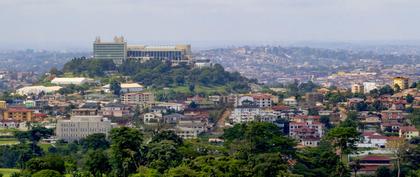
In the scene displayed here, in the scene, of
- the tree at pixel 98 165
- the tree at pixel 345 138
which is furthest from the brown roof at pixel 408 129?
the tree at pixel 98 165

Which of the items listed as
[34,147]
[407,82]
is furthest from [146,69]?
[34,147]

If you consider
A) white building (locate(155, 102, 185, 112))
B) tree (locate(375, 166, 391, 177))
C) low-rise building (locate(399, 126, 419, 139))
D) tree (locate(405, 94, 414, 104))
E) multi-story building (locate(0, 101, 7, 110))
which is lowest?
multi-story building (locate(0, 101, 7, 110))

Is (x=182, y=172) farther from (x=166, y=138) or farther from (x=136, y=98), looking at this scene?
(x=136, y=98)

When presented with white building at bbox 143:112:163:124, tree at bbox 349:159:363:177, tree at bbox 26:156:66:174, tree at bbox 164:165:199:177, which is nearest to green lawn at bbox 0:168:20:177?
tree at bbox 26:156:66:174

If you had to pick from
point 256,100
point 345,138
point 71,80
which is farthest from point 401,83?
point 345,138

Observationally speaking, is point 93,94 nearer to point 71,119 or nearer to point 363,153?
point 71,119

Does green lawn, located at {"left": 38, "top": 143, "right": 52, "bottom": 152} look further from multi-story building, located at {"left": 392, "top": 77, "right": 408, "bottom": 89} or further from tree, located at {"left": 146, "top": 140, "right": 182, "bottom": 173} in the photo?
multi-story building, located at {"left": 392, "top": 77, "right": 408, "bottom": 89}

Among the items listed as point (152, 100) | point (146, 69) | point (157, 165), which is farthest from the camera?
point (146, 69)
